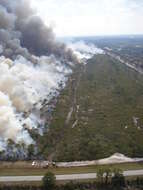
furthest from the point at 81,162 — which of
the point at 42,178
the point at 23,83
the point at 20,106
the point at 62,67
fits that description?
the point at 62,67

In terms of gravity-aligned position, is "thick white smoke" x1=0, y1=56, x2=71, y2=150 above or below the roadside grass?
above

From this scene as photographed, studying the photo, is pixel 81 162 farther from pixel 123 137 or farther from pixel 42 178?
pixel 123 137

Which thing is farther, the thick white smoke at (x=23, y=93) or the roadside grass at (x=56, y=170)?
the thick white smoke at (x=23, y=93)

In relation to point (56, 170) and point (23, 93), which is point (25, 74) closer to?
point (23, 93)

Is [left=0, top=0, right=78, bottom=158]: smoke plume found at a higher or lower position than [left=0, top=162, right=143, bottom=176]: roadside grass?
higher

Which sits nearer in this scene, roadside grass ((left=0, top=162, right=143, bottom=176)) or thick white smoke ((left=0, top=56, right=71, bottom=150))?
roadside grass ((left=0, top=162, right=143, bottom=176))

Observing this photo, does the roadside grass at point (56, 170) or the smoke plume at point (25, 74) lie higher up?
the smoke plume at point (25, 74)

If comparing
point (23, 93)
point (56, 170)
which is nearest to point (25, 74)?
point (23, 93)

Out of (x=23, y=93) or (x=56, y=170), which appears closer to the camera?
(x=56, y=170)
